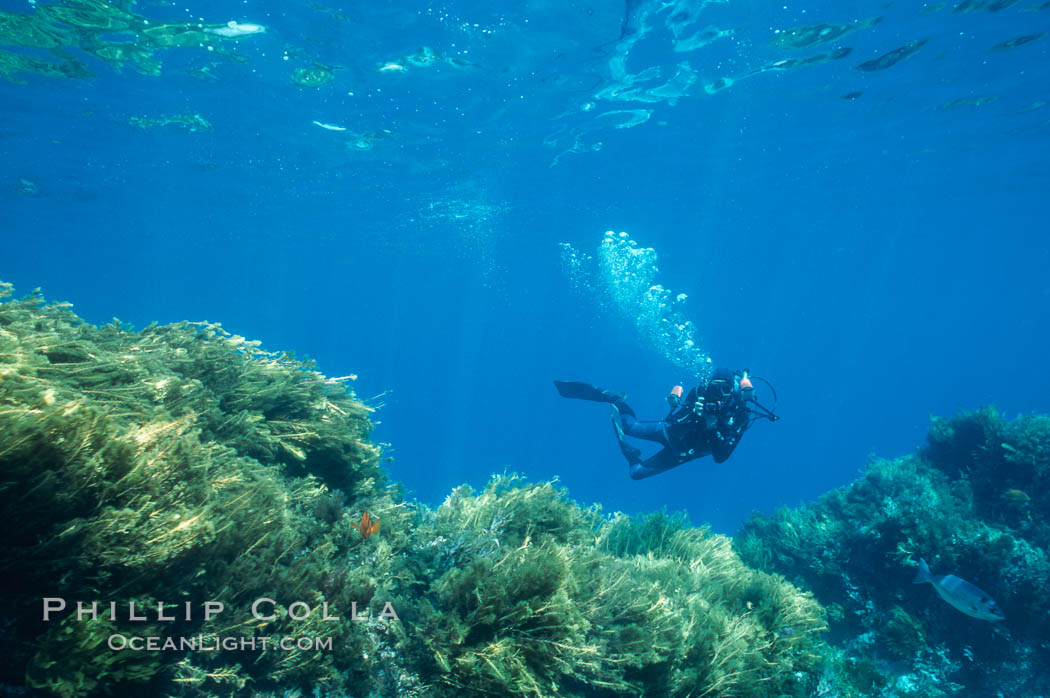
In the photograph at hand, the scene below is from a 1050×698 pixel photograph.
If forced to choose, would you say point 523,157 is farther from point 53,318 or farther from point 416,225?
point 53,318

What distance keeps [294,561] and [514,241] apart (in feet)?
138

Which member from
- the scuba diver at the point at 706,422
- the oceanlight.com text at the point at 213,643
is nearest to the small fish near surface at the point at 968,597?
the scuba diver at the point at 706,422

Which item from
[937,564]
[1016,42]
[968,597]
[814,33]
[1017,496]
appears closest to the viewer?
[968,597]

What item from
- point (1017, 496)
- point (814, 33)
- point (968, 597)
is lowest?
point (968, 597)

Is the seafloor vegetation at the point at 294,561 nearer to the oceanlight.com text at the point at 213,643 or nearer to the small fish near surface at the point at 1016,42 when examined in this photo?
the oceanlight.com text at the point at 213,643

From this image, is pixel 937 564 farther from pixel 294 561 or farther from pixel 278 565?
pixel 278 565

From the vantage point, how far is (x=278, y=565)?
124 inches

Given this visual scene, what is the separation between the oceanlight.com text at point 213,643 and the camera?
7.52 ft

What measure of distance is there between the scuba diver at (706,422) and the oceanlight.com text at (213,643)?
25.7 feet

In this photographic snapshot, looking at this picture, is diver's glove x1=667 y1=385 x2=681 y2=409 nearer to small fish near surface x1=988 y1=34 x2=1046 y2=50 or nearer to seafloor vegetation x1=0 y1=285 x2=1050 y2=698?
seafloor vegetation x1=0 y1=285 x2=1050 y2=698

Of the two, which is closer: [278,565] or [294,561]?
[278,565]

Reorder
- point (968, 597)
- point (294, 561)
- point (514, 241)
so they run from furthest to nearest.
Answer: point (514, 241)
point (968, 597)
point (294, 561)

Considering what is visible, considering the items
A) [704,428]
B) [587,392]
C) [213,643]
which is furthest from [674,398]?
[213,643]

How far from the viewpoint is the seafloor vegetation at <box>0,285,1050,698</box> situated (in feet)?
7.27
